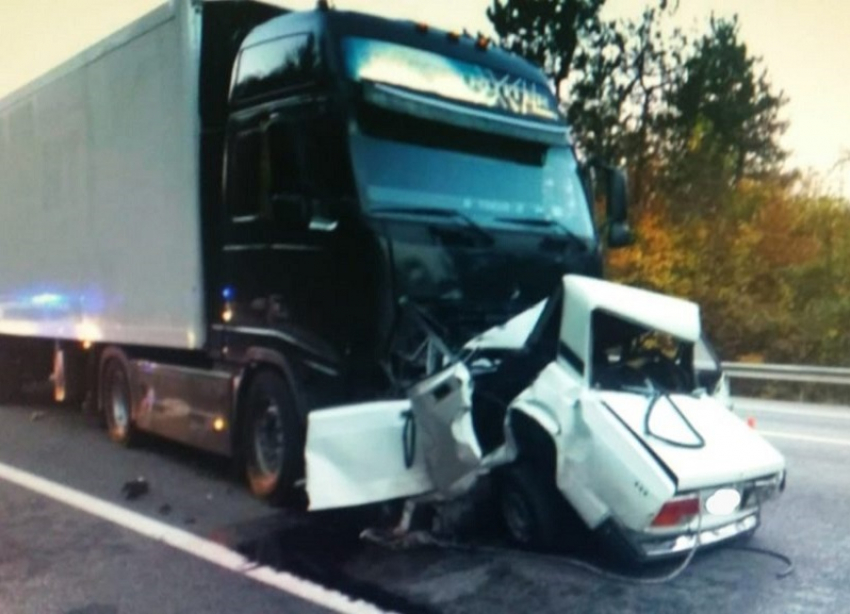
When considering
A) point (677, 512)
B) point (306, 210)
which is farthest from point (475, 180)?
point (677, 512)

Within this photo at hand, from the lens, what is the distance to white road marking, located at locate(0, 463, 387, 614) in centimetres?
513

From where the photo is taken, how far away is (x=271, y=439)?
7367mm

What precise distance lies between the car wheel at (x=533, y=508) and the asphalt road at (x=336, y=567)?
0.12 meters

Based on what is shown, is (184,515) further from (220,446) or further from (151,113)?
(151,113)

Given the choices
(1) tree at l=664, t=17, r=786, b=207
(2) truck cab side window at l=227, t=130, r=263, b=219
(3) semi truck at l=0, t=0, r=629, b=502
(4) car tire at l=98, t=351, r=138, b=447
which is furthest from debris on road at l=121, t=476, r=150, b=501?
(1) tree at l=664, t=17, r=786, b=207

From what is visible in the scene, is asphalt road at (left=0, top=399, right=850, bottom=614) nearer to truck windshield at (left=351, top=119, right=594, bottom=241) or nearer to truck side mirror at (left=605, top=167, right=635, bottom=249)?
truck windshield at (left=351, top=119, right=594, bottom=241)

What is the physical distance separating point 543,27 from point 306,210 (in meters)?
29.7

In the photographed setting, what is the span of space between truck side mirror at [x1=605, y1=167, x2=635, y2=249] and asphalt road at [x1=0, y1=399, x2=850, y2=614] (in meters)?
2.42

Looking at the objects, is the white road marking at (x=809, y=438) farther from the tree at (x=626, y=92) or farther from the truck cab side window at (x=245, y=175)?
the tree at (x=626, y=92)

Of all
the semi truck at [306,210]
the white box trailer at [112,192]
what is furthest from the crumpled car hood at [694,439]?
the white box trailer at [112,192]

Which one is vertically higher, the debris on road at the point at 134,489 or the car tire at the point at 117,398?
the car tire at the point at 117,398

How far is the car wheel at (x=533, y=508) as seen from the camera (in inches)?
227

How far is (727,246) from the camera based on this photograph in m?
30.8

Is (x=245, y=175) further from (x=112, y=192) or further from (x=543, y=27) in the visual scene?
(x=543, y=27)
